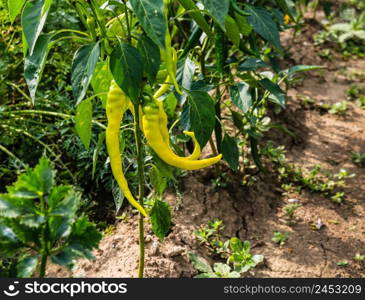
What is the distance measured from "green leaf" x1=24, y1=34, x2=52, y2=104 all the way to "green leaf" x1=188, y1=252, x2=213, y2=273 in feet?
2.99

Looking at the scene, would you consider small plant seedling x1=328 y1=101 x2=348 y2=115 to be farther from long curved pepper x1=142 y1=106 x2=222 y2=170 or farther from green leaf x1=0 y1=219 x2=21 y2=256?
green leaf x1=0 y1=219 x2=21 y2=256

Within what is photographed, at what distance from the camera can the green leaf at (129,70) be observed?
4.56 ft

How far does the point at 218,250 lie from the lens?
7.39ft

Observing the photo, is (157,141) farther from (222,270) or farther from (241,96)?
(222,270)

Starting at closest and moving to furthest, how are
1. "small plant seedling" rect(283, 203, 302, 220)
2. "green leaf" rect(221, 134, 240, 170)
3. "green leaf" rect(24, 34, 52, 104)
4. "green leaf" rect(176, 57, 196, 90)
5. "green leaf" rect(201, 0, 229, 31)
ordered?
"green leaf" rect(201, 0, 229, 31)
"green leaf" rect(24, 34, 52, 104)
"green leaf" rect(176, 57, 196, 90)
"green leaf" rect(221, 134, 240, 170)
"small plant seedling" rect(283, 203, 302, 220)

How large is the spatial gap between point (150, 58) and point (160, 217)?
23.2 inches

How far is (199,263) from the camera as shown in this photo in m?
2.06

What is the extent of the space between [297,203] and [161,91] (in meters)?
1.15

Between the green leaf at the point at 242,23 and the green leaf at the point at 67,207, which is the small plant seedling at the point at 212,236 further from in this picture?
the green leaf at the point at 67,207

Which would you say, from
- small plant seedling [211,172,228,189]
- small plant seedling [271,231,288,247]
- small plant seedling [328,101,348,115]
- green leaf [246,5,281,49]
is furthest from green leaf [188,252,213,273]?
small plant seedling [328,101,348,115]

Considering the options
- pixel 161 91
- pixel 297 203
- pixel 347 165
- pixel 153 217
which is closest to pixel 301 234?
pixel 297 203

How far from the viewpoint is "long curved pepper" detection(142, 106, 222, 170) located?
1.54 m

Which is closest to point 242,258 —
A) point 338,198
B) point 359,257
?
point 359,257

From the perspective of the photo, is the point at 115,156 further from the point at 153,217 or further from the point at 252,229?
the point at 252,229
